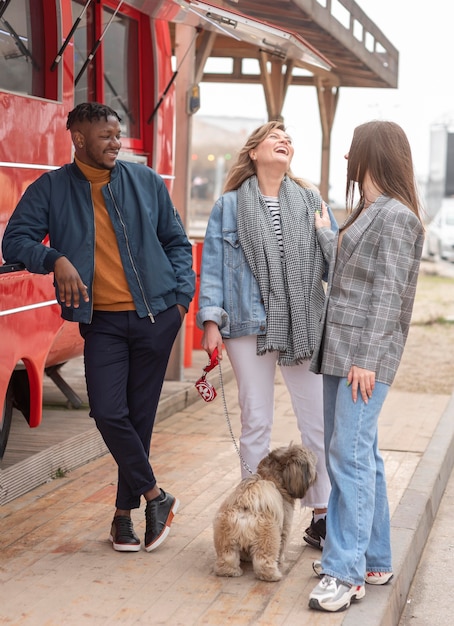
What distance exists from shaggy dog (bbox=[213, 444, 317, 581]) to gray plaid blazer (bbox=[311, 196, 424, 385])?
507 millimetres

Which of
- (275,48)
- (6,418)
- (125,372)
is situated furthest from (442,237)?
(125,372)

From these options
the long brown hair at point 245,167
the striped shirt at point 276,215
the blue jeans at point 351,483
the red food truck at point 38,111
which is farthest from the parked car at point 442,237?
the blue jeans at point 351,483

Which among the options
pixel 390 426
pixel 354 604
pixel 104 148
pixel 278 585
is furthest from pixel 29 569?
pixel 390 426

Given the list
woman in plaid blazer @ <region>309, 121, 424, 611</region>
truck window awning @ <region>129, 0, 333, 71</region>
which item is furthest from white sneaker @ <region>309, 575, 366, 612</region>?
truck window awning @ <region>129, 0, 333, 71</region>

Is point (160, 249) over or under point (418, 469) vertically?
over

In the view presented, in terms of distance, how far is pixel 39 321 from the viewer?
19.3 ft

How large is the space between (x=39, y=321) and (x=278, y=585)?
7.09ft

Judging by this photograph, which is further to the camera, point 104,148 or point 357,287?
point 104,148

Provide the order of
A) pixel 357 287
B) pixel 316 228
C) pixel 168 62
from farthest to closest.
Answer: pixel 168 62 < pixel 316 228 < pixel 357 287

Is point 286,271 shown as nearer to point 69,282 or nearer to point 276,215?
point 276,215

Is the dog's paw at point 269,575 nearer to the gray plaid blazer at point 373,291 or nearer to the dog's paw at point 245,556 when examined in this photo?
the dog's paw at point 245,556

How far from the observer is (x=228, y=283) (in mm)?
4875

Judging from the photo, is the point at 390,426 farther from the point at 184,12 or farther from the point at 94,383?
the point at 94,383

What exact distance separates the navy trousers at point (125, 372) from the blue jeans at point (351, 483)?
886mm
